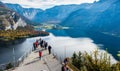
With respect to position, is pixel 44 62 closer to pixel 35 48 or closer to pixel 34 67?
pixel 34 67

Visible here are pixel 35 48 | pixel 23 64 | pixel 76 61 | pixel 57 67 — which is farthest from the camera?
pixel 76 61

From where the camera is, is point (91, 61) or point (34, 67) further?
point (34, 67)

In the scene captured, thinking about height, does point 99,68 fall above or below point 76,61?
above

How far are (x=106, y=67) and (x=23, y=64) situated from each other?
22.4m

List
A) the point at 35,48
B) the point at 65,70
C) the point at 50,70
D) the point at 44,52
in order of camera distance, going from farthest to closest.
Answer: the point at 35,48, the point at 44,52, the point at 50,70, the point at 65,70

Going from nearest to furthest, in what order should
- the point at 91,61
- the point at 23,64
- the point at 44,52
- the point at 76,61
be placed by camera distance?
the point at 91,61 → the point at 23,64 → the point at 44,52 → the point at 76,61

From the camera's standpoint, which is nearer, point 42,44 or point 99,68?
point 99,68

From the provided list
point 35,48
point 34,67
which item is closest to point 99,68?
point 34,67

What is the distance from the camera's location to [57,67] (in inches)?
2240

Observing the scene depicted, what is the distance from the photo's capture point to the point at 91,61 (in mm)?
48938

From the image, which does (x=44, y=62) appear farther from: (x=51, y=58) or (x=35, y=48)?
(x=35, y=48)

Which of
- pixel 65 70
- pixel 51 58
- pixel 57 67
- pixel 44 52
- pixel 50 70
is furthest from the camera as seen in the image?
pixel 44 52

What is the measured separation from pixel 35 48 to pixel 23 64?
25.3m

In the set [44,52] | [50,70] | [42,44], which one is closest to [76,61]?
[42,44]
